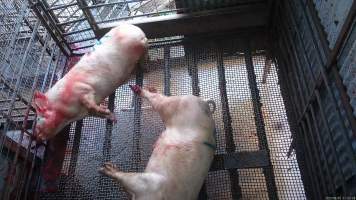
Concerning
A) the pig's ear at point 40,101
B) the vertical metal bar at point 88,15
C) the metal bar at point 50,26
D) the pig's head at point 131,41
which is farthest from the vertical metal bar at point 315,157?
the metal bar at point 50,26

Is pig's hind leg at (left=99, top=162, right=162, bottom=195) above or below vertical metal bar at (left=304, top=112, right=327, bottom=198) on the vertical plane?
below

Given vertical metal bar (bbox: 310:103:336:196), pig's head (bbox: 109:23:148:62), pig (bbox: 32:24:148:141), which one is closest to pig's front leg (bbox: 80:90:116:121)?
pig (bbox: 32:24:148:141)

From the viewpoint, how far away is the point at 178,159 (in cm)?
239

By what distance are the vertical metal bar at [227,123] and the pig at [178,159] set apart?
1.25 ft

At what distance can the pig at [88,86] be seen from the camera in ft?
9.08

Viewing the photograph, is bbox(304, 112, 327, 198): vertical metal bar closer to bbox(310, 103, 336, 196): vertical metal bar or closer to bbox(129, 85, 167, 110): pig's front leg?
bbox(310, 103, 336, 196): vertical metal bar

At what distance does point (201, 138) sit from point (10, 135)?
1732mm

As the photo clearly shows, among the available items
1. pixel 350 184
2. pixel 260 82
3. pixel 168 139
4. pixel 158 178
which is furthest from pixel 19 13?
pixel 350 184

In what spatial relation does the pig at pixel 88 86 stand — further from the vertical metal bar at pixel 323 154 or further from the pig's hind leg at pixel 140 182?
the vertical metal bar at pixel 323 154

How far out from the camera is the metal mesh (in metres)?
2.81

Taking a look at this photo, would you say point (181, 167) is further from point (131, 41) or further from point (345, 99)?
point (131, 41)

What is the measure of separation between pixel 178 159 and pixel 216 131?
0.77m

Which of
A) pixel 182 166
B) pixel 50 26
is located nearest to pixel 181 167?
pixel 182 166

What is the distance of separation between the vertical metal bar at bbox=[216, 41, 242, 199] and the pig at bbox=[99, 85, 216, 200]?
1.25ft
